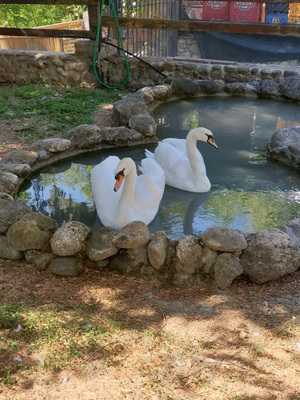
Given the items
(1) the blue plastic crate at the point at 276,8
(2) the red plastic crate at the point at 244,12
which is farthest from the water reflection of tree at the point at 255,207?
(2) the red plastic crate at the point at 244,12

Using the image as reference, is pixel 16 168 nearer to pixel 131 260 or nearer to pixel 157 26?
pixel 131 260

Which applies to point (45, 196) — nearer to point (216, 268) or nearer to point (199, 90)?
point (216, 268)

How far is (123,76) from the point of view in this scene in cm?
923

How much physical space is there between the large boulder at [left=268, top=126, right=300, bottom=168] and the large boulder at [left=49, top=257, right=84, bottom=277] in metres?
3.01

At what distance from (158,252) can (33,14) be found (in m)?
15.2

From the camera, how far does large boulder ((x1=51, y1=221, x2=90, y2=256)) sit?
3.78 m

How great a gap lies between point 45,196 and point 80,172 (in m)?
0.72

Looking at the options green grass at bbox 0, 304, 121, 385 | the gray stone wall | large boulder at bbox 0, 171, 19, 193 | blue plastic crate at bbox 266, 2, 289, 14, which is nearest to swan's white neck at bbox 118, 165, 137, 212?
green grass at bbox 0, 304, 121, 385

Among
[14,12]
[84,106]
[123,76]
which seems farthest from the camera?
[14,12]

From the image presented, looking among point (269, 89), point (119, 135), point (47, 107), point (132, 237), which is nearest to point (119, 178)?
point (132, 237)

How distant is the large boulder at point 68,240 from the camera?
3.78 metres

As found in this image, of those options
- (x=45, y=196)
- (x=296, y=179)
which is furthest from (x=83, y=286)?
(x=296, y=179)

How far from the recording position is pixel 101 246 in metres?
3.79

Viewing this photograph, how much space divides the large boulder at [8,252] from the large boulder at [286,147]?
3265 millimetres
